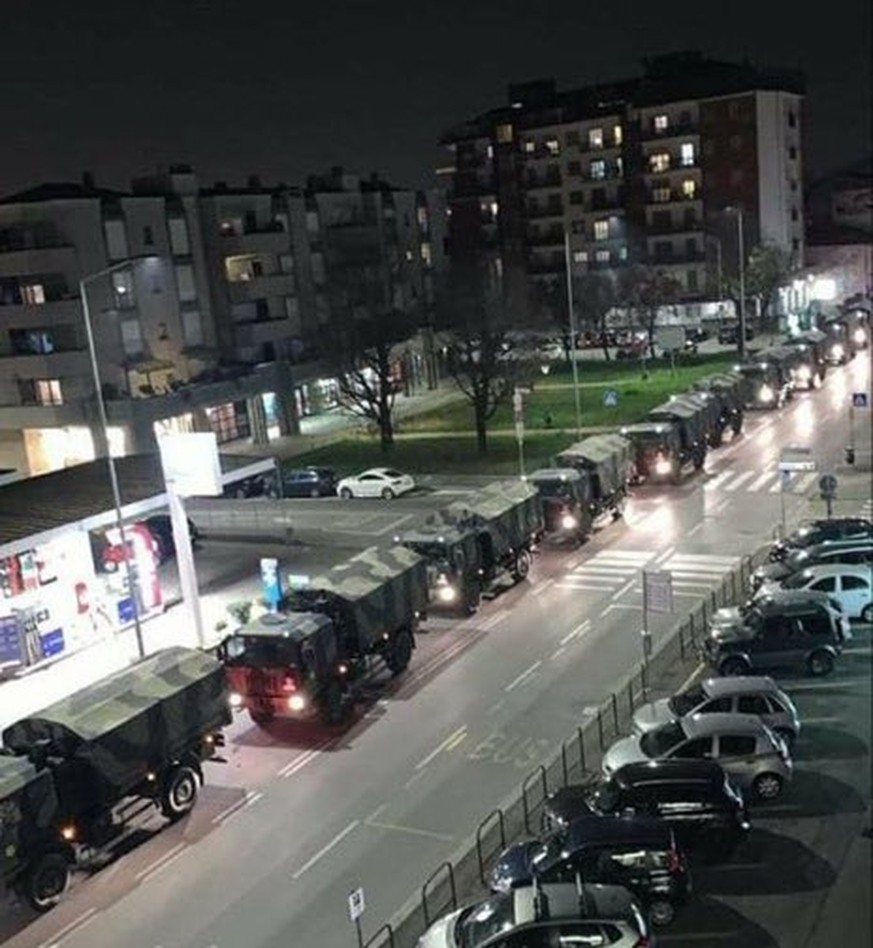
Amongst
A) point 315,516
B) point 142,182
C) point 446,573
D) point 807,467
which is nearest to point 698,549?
point 807,467

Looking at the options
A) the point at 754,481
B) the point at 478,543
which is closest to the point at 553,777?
the point at 478,543

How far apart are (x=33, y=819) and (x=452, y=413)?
19.8 metres

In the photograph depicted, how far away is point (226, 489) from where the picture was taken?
65.2ft

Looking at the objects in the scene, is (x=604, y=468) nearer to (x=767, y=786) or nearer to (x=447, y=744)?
(x=447, y=744)

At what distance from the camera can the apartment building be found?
3603cm

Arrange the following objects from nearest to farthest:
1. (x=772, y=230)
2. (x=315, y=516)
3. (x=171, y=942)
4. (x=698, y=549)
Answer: (x=171, y=942), (x=698, y=549), (x=315, y=516), (x=772, y=230)

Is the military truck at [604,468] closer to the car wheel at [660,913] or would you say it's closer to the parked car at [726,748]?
the parked car at [726,748]

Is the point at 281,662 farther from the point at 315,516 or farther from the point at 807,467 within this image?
the point at 315,516

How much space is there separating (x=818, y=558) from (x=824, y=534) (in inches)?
48.7

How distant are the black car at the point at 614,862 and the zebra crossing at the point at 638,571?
6.27m

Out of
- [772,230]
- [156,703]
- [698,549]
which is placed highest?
[772,230]

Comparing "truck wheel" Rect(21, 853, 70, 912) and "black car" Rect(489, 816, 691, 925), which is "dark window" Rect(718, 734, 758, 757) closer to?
"black car" Rect(489, 816, 691, 925)

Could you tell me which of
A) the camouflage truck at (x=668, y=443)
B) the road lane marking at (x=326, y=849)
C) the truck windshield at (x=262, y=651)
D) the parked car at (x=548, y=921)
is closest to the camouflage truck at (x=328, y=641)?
the truck windshield at (x=262, y=651)

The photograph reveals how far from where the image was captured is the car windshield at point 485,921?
5.66 meters
